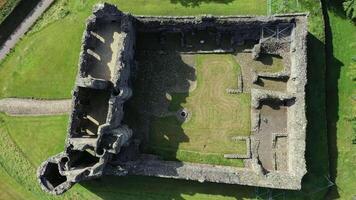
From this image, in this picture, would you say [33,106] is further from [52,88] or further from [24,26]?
[24,26]

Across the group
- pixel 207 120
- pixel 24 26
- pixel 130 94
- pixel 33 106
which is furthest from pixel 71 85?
pixel 207 120

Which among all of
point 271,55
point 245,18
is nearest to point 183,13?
point 245,18

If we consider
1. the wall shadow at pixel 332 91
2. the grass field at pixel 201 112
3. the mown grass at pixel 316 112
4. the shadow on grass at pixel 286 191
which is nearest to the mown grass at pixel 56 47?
the grass field at pixel 201 112

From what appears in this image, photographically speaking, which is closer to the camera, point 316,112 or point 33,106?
point 316,112

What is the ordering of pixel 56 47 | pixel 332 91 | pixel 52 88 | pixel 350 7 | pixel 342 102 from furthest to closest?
pixel 56 47, pixel 52 88, pixel 332 91, pixel 342 102, pixel 350 7

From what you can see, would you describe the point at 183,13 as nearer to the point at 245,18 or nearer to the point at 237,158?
the point at 245,18

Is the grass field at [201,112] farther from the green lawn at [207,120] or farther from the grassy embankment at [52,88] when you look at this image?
the grassy embankment at [52,88]

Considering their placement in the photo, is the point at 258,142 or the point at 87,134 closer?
the point at 87,134

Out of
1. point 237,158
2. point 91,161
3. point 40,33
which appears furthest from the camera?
point 40,33
